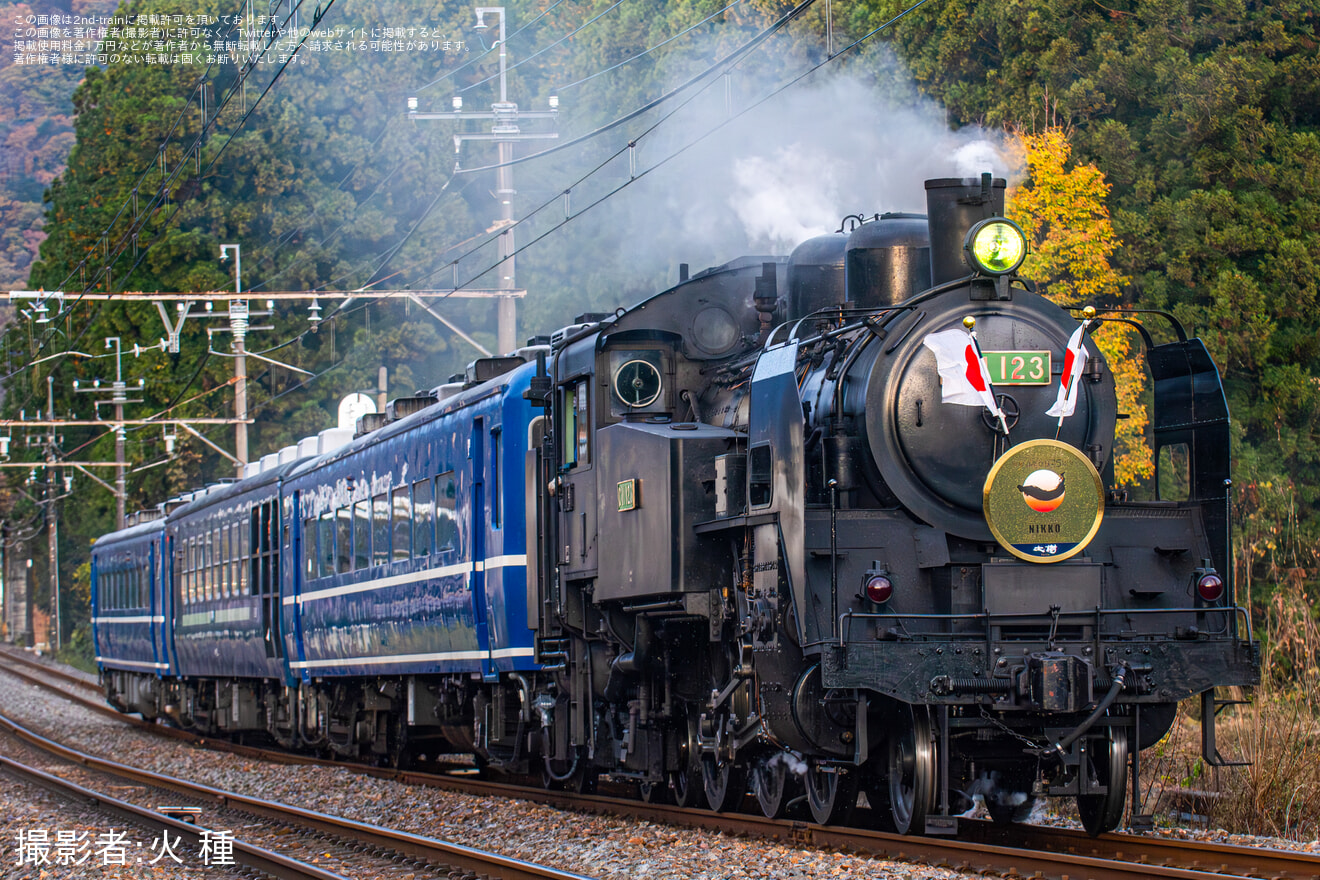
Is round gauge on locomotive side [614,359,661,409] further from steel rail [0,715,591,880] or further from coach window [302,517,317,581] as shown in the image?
coach window [302,517,317,581]

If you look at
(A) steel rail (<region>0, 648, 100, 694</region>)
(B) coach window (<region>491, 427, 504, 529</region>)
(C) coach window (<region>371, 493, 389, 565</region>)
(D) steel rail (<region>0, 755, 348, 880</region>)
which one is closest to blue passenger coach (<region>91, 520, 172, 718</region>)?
Answer: (A) steel rail (<region>0, 648, 100, 694</region>)

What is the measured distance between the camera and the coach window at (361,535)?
16.6 m

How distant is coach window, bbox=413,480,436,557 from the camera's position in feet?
48.4

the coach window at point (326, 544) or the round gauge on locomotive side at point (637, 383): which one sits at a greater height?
the round gauge on locomotive side at point (637, 383)

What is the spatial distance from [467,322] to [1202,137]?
85.1 feet

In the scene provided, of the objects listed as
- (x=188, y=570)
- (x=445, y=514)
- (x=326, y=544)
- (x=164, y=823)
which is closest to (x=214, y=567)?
(x=188, y=570)

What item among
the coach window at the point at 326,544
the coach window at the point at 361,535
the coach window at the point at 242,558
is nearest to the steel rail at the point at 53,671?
the coach window at the point at 242,558

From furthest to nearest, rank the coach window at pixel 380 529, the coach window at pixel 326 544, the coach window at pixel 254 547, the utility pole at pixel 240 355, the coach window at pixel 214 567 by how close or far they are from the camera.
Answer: the utility pole at pixel 240 355 < the coach window at pixel 214 567 < the coach window at pixel 254 547 < the coach window at pixel 326 544 < the coach window at pixel 380 529

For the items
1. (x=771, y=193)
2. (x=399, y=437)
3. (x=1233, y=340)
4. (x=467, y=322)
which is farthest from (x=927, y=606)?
(x=467, y=322)

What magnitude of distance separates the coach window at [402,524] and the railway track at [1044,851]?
5.29 metres

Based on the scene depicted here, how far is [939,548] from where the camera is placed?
8.66 m

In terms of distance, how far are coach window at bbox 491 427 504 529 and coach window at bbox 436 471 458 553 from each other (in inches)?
36.6

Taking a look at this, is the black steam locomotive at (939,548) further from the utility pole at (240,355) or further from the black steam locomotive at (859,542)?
the utility pole at (240,355)

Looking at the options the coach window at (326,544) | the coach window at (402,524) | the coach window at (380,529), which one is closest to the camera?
the coach window at (402,524)
